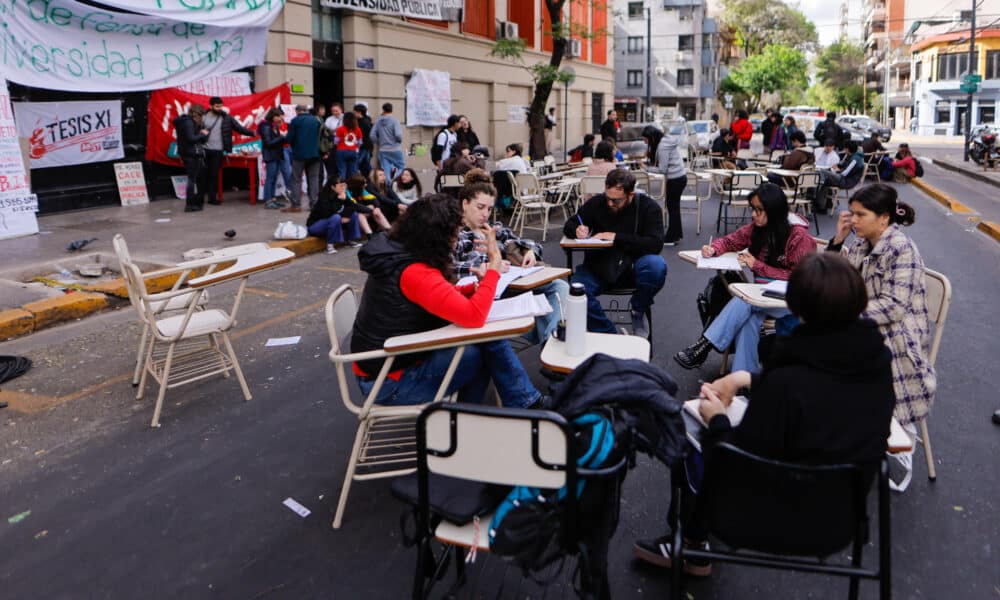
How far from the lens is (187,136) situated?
1248 cm

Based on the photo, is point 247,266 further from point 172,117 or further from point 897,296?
point 172,117

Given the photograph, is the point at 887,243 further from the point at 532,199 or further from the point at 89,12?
the point at 89,12

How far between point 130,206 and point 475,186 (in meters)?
10.1

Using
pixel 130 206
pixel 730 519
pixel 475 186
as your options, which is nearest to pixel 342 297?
pixel 475 186

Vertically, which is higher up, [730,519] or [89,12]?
[89,12]

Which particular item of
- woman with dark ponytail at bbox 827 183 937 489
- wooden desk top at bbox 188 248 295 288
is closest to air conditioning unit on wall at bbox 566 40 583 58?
wooden desk top at bbox 188 248 295 288

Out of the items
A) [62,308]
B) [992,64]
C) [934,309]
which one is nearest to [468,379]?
[934,309]

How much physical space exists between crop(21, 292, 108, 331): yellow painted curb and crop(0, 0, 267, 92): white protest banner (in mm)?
4283

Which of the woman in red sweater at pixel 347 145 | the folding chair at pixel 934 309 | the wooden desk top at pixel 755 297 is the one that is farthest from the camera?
the woman in red sweater at pixel 347 145

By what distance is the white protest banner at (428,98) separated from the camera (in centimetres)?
2016

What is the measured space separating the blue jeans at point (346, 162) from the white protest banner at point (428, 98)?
20.0ft

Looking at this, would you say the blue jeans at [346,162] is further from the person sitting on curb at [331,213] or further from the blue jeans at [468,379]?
the blue jeans at [468,379]

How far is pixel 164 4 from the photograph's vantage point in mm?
11680

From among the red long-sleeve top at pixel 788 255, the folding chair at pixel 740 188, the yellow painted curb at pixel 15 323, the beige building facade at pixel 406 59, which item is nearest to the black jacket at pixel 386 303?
the red long-sleeve top at pixel 788 255
